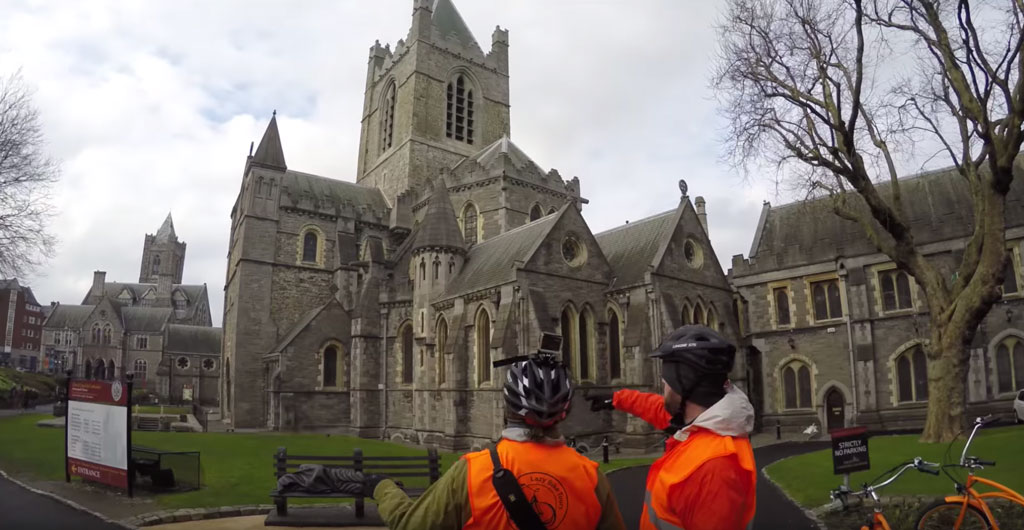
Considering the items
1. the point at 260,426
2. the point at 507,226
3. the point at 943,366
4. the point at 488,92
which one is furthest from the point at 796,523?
the point at 488,92

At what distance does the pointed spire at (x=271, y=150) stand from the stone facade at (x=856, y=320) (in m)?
24.6

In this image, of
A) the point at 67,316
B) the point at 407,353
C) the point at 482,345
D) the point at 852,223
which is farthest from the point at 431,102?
the point at 67,316

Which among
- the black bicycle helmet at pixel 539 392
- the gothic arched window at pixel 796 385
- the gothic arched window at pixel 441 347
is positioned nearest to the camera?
the black bicycle helmet at pixel 539 392

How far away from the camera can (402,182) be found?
128 feet

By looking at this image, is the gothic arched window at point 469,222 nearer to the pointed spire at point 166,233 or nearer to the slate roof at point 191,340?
the slate roof at point 191,340

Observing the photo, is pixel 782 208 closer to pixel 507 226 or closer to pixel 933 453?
pixel 507 226

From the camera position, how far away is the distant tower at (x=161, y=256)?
9875 centimetres

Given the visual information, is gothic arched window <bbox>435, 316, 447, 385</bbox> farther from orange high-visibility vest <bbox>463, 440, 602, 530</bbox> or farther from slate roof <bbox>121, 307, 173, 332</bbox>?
slate roof <bbox>121, 307, 173, 332</bbox>

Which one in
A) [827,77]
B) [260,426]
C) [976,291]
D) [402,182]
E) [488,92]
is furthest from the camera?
[488,92]

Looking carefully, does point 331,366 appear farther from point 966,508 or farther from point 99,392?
point 966,508

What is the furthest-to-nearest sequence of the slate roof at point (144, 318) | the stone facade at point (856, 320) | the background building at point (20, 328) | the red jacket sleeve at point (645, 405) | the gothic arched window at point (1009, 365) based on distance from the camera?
1. the background building at point (20, 328)
2. the slate roof at point (144, 318)
3. the stone facade at point (856, 320)
4. the gothic arched window at point (1009, 365)
5. the red jacket sleeve at point (645, 405)

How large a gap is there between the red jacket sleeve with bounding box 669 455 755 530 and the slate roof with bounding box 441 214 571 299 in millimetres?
19193

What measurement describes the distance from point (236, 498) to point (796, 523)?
10.3m

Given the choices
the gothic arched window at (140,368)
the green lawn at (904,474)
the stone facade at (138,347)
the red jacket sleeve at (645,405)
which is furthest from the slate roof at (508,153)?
the gothic arched window at (140,368)
